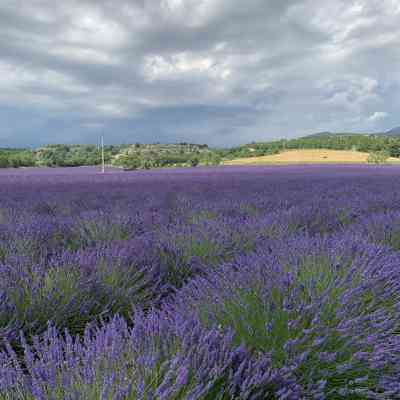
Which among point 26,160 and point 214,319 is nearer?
point 214,319

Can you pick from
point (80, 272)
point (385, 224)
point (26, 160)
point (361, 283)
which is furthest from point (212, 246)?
point (26, 160)

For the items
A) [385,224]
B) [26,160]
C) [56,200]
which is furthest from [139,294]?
[26,160]

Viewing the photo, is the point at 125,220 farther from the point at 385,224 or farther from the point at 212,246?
the point at 385,224

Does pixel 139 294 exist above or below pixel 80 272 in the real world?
below

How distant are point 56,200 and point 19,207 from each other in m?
0.65

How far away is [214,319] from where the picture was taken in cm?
110

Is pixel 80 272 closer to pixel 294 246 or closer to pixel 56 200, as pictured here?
pixel 294 246

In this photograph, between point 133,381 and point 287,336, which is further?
point 287,336

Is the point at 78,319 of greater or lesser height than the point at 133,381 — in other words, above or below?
below

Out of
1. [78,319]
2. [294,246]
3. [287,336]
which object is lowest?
[78,319]

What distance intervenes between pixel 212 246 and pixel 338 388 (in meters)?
1.35

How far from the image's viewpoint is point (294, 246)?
1671mm

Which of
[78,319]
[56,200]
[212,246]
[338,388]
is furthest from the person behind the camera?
[56,200]

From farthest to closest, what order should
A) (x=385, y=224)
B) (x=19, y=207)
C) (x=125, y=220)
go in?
(x=19, y=207) < (x=125, y=220) < (x=385, y=224)
